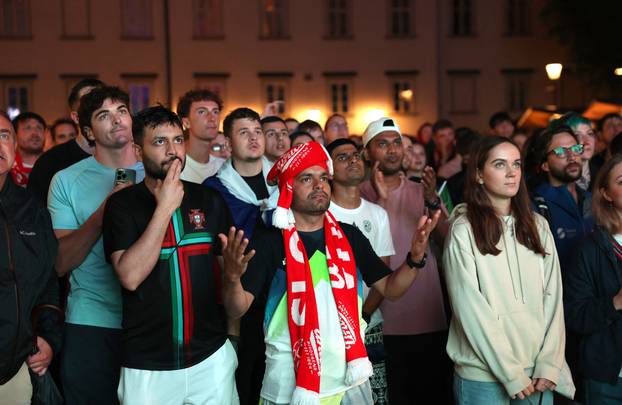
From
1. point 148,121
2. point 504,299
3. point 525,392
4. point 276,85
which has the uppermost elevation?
point 276,85

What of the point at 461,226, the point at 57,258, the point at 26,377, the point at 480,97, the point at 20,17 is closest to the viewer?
the point at 26,377

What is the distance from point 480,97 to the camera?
103 feet

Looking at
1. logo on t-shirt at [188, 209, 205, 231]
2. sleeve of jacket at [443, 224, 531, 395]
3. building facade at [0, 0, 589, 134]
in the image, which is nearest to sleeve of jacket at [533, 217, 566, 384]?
sleeve of jacket at [443, 224, 531, 395]

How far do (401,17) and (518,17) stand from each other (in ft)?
16.1

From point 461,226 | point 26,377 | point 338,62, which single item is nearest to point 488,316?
point 461,226

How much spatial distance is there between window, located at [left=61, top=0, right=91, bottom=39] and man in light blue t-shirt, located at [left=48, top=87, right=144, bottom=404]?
26451 millimetres

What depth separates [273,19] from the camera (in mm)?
30172

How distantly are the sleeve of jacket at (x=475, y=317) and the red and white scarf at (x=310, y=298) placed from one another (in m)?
0.71

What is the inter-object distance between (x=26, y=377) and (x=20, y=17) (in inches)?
1111

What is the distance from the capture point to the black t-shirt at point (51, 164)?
16.9 ft

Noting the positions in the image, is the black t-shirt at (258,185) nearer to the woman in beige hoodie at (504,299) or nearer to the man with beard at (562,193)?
the woman in beige hoodie at (504,299)

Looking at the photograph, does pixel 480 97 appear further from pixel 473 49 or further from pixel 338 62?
pixel 338 62

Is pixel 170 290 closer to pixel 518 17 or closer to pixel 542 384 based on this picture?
pixel 542 384

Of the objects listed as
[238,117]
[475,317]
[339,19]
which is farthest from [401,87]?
[475,317]
